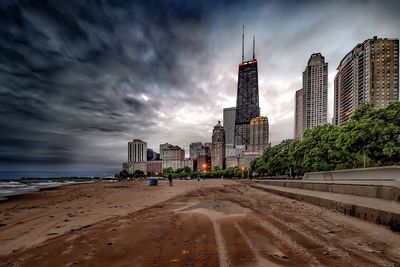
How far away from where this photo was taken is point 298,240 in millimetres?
4281

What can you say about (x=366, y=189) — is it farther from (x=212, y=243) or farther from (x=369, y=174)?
(x=212, y=243)

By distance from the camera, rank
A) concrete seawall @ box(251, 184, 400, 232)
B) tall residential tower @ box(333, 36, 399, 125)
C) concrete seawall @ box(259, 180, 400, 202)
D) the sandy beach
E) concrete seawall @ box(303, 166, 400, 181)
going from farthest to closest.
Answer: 1. tall residential tower @ box(333, 36, 399, 125)
2. concrete seawall @ box(303, 166, 400, 181)
3. concrete seawall @ box(259, 180, 400, 202)
4. concrete seawall @ box(251, 184, 400, 232)
5. the sandy beach

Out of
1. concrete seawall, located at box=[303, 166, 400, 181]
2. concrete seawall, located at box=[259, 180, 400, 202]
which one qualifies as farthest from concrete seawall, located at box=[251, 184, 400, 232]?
concrete seawall, located at box=[303, 166, 400, 181]

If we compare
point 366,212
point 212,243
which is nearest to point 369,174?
point 366,212

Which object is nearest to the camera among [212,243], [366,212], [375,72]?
[212,243]

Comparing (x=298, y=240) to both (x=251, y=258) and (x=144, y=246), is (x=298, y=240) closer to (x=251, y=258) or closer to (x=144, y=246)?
(x=251, y=258)

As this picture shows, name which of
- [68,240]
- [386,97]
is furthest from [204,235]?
[386,97]

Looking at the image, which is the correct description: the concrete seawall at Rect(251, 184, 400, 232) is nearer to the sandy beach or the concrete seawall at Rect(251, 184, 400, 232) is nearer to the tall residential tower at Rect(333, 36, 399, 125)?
the sandy beach

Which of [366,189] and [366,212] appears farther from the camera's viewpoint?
[366,189]

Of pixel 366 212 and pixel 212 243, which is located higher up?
pixel 366 212

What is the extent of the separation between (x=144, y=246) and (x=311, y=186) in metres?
13.7

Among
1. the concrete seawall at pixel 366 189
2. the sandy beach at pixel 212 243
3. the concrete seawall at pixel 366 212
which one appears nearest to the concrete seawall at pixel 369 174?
the concrete seawall at pixel 366 189

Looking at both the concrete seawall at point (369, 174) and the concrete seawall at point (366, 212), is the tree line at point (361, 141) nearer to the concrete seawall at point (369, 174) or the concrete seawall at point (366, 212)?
the concrete seawall at point (369, 174)

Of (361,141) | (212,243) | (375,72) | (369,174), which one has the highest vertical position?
(375,72)
